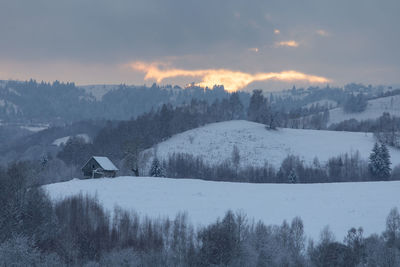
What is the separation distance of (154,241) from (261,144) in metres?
88.6

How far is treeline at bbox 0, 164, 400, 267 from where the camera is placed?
45906mm

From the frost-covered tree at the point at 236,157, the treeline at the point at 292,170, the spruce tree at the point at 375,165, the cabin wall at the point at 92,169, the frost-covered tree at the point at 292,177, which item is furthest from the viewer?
the frost-covered tree at the point at 236,157

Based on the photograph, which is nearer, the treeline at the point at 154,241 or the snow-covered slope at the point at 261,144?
the treeline at the point at 154,241

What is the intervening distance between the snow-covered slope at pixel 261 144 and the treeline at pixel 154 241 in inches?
2737

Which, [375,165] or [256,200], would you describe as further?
[375,165]

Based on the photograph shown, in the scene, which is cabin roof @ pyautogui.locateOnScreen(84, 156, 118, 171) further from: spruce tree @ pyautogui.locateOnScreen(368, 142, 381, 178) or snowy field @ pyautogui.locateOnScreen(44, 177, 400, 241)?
spruce tree @ pyautogui.locateOnScreen(368, 142, 381, 178)

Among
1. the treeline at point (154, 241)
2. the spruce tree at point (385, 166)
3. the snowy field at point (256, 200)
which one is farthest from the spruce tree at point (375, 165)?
the treeline at point (154, 241)

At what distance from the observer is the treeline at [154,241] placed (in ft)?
151

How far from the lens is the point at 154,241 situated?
50750 mm

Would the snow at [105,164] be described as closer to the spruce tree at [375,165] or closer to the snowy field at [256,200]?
the snowy field at [256,200]

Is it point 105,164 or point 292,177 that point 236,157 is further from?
point 105,164

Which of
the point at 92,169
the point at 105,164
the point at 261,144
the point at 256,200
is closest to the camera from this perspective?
the point at 256,200

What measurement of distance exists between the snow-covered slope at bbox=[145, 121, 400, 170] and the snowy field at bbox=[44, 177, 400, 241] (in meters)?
50.1

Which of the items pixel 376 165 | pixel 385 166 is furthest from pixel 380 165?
pixel 385 166
